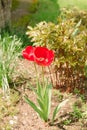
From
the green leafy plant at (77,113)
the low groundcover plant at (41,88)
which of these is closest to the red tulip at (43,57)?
the low groundcover plant at (41,88)

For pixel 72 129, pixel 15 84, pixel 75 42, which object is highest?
pixel 75 42

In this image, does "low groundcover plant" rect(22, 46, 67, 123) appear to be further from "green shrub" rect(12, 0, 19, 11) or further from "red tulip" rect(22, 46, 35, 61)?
"green shrub" rect(12, 0, 19, 11)

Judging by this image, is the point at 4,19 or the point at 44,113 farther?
the point at 4,19

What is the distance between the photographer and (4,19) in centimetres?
1002

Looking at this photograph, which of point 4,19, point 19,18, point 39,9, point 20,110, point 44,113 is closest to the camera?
point 44,113

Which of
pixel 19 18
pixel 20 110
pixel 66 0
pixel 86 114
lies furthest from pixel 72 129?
pixel 66 0

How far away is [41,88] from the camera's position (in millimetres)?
6207

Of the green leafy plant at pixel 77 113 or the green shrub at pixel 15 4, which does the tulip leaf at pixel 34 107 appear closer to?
the green leafy plant at pixel 77 113

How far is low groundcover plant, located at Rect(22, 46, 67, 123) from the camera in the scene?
18.6 ft

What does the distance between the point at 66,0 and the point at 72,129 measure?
8.75 meters

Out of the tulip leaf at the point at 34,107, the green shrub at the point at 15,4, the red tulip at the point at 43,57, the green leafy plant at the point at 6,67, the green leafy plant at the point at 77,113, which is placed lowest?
the green leafy plant at the point at 77,113

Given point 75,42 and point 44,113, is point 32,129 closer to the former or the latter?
point 44,113

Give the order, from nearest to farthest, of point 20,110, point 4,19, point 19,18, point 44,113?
point 44,113
point 20,110
point 4,19
point 19,18

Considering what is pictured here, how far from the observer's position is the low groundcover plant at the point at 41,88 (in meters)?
5.66
